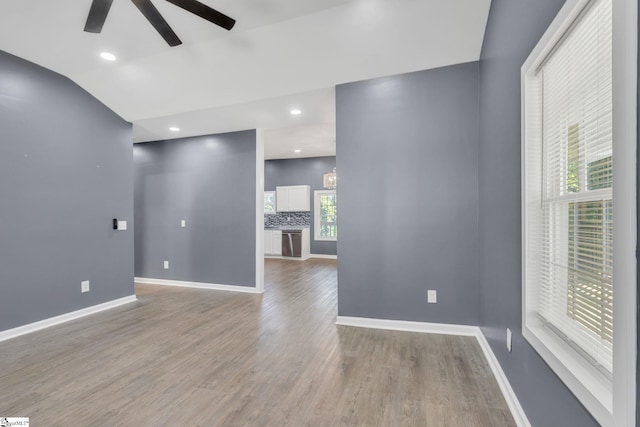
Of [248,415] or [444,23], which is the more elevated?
[444,23]

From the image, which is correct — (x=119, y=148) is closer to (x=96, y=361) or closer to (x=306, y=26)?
(x=96, y=361)

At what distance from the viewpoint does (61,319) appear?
347 centimetres

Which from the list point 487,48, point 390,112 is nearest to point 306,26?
point 390,112

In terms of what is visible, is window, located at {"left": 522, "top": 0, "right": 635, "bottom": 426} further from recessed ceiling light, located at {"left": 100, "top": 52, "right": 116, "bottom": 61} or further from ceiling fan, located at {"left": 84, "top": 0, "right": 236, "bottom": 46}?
recessed ceiling light, located at {"left": 100, "top": 52, "right": 116, "bottom": 61}

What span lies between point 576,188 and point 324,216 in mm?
7184

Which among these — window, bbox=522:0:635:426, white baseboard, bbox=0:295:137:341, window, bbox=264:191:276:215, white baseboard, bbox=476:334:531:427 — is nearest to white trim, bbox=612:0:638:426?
window, bbox=522:0:635:426

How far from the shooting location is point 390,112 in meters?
3.18

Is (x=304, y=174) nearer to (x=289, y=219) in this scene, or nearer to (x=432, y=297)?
(x=289, y=219)

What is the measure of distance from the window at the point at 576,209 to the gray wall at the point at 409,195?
4.64 feet

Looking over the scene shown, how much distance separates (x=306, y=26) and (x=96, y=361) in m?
3.53

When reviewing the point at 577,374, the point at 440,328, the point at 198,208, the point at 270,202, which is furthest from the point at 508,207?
the point at 270,202

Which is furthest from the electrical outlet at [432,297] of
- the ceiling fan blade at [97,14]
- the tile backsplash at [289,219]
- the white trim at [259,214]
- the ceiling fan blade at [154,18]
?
the tile backsplash at [289,219]

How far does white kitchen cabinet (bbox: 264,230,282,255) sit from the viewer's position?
26.6ft

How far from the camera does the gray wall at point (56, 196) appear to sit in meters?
3.09
